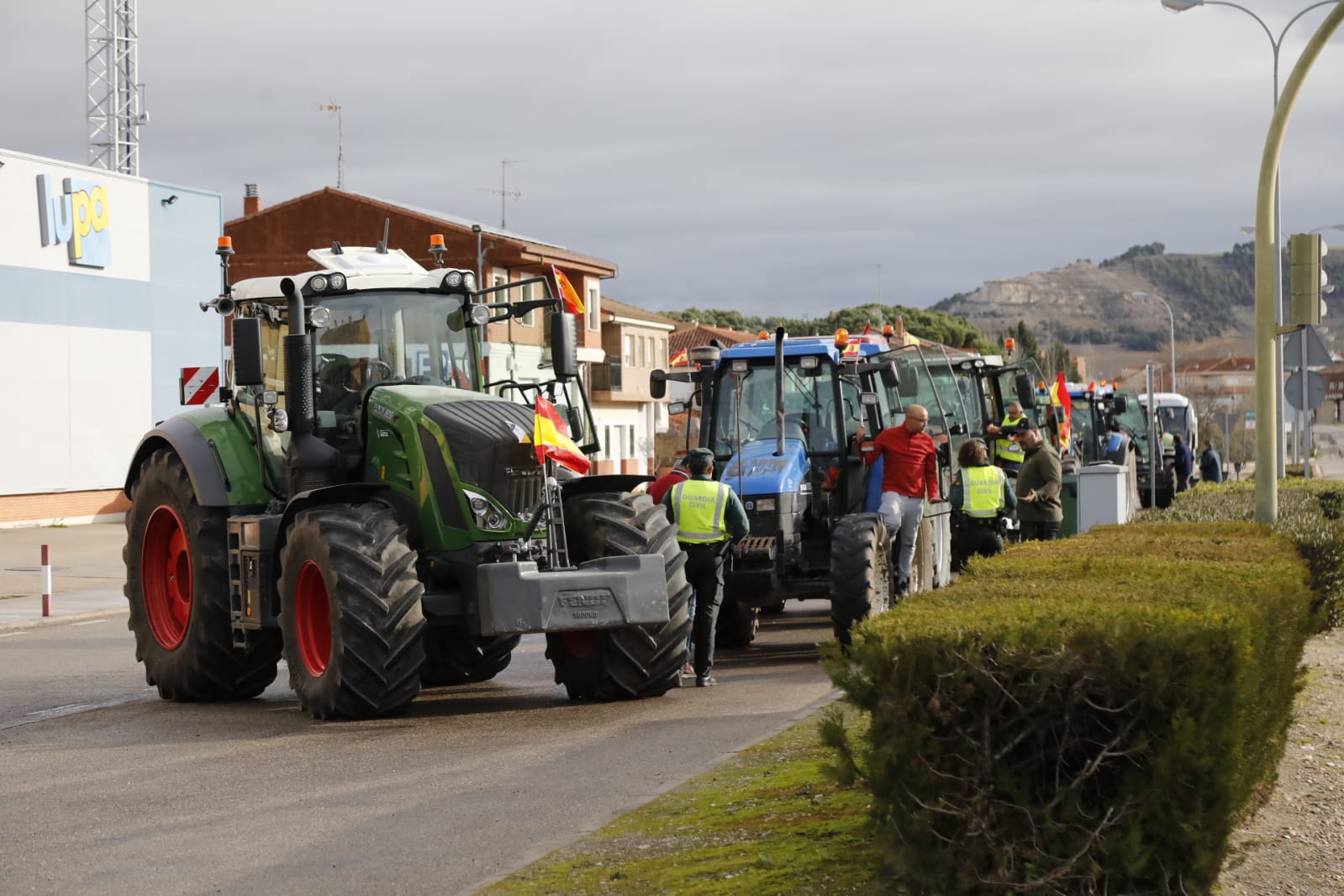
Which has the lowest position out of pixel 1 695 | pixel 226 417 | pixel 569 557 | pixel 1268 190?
pixel 1 695

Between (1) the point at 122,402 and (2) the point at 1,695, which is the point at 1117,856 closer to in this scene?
(2) the point at 1,695

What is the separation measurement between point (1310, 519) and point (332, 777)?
28.1ft

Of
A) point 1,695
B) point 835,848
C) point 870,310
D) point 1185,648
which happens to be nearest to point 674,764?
point 835,848

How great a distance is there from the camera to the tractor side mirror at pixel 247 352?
11.1 m

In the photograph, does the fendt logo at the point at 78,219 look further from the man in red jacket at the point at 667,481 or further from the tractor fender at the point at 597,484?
the tractor fender at the point at 597,484

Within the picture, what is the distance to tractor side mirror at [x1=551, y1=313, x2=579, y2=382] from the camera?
1203 centimetres

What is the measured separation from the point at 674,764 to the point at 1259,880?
3.63 meters

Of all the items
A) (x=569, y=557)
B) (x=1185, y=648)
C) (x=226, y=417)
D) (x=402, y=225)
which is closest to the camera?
(x=1185, y=648)

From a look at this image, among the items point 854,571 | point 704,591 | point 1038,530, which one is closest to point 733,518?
point 704,591

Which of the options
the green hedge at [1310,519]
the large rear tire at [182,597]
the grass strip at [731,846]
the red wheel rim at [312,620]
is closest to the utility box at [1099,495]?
the green hedge at [1310,519]

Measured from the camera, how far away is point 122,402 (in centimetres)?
3719

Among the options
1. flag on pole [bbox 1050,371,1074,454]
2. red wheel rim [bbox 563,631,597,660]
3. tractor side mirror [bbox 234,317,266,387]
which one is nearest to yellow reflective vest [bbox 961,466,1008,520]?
red wheel rim [bbox 563,631,597,660]

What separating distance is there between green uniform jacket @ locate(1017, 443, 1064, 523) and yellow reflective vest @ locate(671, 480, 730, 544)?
212 inches

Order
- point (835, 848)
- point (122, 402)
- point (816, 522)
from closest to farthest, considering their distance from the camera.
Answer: point (835, 848) < point (816, 522) < point (122, 402)
